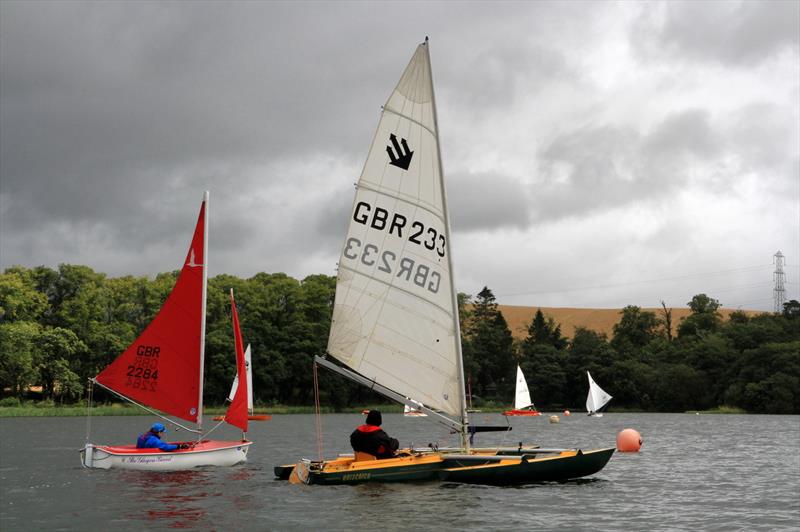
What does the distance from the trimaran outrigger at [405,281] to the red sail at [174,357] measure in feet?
26.0

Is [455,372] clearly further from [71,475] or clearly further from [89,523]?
[71,475]

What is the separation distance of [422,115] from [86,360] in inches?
3199

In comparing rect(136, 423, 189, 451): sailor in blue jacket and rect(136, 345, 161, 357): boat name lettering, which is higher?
rect(136, 345, 161, 357): boat name lettering

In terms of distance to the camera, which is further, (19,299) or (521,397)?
(521,397)

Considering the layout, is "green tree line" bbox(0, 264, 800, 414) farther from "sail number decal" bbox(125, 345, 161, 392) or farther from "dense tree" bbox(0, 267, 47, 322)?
"sail number decal" bbox(125, 345, 161, 392)

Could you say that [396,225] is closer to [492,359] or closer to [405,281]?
[405,281]

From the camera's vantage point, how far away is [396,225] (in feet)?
77.7

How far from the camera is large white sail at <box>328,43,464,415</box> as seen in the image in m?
23.6

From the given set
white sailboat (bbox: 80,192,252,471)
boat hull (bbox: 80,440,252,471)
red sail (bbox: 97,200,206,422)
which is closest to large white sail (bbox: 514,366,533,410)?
white sailboat (bbox: 80,192,252,471)

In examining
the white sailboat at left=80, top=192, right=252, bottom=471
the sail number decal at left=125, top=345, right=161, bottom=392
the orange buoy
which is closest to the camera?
the white sailboat at left=80, top=192, right=252, bottom=471

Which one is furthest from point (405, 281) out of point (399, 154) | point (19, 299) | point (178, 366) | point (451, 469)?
point (19, 299)

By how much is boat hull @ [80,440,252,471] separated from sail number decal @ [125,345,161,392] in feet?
7.40

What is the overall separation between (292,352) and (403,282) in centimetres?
8134

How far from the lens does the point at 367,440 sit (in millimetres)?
23406
